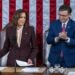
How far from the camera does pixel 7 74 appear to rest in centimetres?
295

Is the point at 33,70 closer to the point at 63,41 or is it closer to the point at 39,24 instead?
the point at 63,41

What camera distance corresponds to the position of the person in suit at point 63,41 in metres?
3.60

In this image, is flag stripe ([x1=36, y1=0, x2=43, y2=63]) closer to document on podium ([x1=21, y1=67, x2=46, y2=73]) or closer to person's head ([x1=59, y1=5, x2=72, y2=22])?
person's head ([x1=59, y1=5, x2=72, y2=22])

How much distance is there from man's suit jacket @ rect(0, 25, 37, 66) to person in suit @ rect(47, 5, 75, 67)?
0.73ft

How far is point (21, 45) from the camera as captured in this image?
12.5 feet

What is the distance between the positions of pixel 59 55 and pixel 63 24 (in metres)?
0.30

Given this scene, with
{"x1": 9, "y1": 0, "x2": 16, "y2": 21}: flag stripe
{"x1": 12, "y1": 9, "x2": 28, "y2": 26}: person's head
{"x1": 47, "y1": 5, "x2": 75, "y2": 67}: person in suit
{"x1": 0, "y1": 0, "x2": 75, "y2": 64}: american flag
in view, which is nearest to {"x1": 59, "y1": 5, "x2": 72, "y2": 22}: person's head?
{"x1": 47, "y1": 5, "x2": 75, "y2": 67}: person in suit

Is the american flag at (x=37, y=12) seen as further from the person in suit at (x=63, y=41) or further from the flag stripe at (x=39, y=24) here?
the person in suit at (x=63, y=41)

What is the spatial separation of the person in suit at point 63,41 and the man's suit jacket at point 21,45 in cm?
22

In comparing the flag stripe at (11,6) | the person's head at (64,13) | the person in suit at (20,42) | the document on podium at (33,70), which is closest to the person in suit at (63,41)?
the person's head at (64,13)

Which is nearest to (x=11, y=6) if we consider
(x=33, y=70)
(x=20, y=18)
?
(x=20, y=18)

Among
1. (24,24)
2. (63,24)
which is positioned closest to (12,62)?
(24,24)

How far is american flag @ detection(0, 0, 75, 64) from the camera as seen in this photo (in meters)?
4.25

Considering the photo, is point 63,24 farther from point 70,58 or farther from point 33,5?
point 33,5
